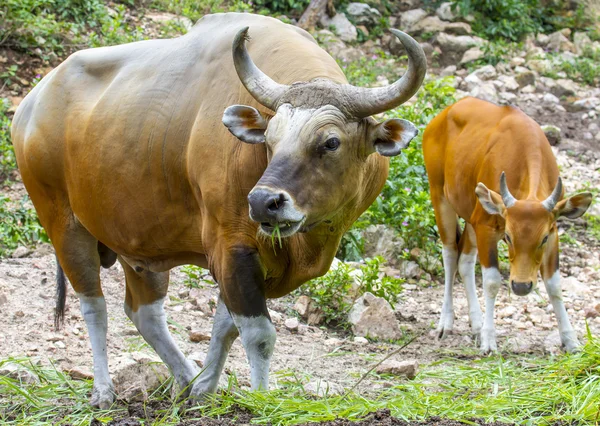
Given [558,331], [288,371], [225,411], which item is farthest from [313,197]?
[558,331]

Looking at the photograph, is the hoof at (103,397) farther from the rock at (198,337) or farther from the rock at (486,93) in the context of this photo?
the rock at (486,93)

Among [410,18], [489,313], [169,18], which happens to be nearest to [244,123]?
[489,313]

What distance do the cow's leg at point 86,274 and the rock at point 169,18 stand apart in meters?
8.46

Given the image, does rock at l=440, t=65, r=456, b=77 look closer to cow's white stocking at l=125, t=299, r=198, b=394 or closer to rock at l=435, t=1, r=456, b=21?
rock at l=435, t=1, r=456, b=21

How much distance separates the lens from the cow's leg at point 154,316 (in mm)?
5645

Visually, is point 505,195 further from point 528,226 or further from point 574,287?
point 574,287

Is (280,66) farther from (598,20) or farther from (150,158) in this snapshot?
(598,20)

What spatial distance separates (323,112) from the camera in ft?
14.4


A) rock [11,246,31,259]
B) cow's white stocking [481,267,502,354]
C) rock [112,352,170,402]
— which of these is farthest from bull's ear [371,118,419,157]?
rock [11,246,31,259]

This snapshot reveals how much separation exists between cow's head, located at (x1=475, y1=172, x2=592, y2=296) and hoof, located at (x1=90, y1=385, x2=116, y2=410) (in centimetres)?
364

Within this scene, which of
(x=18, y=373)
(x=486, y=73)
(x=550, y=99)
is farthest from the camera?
(x=486, y=73)

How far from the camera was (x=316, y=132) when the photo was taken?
432cm

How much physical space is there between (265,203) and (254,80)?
2.78ft

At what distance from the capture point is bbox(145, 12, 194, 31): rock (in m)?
13.8
